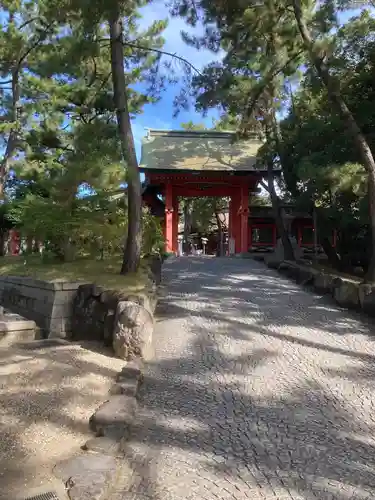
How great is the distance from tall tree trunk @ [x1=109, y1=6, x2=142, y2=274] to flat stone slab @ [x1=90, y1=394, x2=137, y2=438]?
4.34m

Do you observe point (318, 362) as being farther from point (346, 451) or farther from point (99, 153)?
point (99, 153)

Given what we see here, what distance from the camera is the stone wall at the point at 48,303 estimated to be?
786 cm

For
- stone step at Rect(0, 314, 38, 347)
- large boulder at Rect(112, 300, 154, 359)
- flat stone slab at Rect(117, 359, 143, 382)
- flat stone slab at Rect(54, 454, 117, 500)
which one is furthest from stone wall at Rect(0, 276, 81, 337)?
flat stone slab at Rect(54, 454, 117, 500)

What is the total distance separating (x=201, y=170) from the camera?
677 inches

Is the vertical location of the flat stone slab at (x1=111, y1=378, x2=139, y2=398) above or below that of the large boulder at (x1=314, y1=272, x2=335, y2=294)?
below

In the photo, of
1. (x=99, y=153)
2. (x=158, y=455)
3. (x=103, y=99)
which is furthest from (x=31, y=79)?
(x=158, y=455)

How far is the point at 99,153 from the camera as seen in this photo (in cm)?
760

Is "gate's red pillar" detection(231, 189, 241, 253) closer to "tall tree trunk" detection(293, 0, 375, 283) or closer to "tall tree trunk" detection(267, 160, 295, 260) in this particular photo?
"tall tree trunk" detection(267, 160, 295, 260)

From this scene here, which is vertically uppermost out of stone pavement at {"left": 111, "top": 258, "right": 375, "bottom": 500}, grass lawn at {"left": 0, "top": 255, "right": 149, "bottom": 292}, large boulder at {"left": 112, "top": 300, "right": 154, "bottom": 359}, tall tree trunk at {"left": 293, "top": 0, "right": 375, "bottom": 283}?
tall tree trunk at {"left": 293, "top": 0, "right": 375, "bottom": 283}

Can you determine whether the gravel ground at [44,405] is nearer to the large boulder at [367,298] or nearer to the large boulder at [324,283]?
the large boulder at [367,298]

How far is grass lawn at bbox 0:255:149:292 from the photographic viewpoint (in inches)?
304

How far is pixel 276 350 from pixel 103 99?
20.9ft

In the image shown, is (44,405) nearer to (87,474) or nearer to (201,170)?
(87,474)

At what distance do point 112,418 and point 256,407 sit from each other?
151 centimetres
